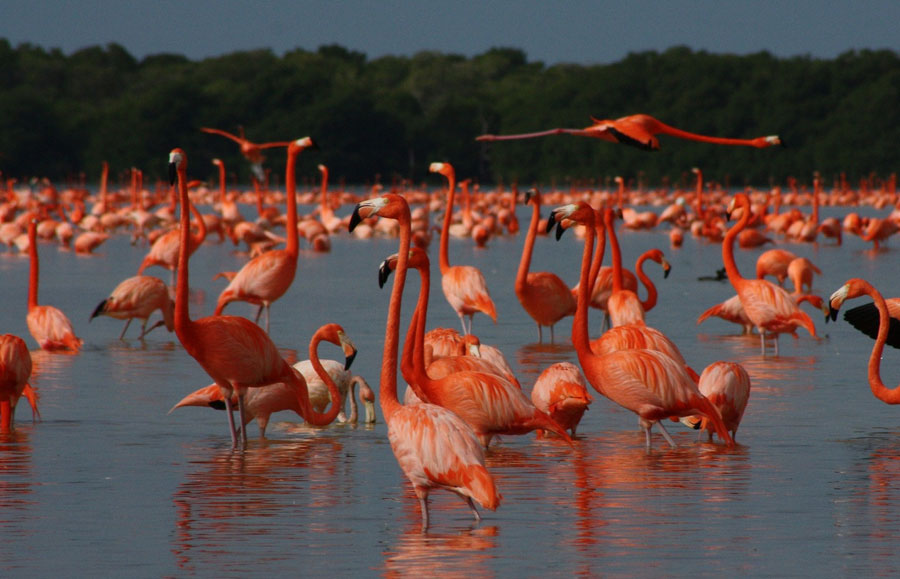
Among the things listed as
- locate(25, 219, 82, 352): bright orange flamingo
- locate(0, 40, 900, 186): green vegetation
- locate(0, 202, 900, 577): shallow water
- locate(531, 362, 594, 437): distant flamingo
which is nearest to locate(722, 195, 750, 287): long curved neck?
locate(0, 202, 900, 577): shallow water

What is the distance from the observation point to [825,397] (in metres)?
8.82

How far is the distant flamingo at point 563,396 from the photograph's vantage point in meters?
7.07

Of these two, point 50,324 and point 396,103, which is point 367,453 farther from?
point 396,103

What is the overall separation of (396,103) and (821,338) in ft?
230

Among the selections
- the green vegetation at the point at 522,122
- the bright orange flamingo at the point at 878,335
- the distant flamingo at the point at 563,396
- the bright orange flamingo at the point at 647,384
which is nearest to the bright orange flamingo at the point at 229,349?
the distant flamingo at the point at 563,396

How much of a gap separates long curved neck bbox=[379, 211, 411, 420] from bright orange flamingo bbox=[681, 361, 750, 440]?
5.83ft

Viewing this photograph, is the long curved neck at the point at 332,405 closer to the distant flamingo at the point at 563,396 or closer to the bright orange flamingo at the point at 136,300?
the distant flamingo at the point at 563,396

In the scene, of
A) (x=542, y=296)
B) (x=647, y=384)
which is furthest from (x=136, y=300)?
(x=647, y=384)

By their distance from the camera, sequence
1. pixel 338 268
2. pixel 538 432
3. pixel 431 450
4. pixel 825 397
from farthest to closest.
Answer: pixel 338 268, pixel 825 397, pixel 538 432, pixel 431 450

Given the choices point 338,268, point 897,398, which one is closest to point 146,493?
point 897,398

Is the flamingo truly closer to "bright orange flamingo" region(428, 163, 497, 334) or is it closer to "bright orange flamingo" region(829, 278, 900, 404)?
"bright orange flamingo" region(829, 278, 900, 404)

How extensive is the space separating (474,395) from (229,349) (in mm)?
1314

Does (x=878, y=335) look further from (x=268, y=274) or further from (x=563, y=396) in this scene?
(x=268, y=274)

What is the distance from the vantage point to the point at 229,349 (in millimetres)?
7094
